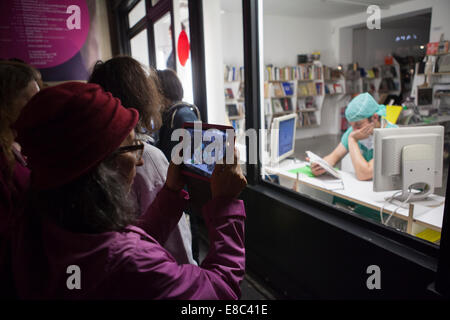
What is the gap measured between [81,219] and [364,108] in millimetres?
2208

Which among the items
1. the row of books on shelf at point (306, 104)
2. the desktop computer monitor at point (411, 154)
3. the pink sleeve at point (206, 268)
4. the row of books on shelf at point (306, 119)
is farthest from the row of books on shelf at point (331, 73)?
the pink sleeve at point (206, 268)

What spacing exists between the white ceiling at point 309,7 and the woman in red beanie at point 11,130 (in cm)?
474

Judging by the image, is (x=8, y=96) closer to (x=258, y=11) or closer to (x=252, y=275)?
(x=258, y=11)

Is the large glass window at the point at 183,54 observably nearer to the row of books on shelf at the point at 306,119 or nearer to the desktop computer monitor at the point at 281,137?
the desktop computer monitor at the point at 281,137

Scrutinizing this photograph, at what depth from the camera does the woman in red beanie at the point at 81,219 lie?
0.55 meters

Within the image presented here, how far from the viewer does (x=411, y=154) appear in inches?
63.9

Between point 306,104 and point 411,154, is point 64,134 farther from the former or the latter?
point 306,104

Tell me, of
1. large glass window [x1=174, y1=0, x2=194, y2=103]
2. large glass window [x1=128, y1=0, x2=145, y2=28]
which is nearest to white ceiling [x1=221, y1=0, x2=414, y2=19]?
large glass window [x1=128, y1=0, x2=145, y2=28]

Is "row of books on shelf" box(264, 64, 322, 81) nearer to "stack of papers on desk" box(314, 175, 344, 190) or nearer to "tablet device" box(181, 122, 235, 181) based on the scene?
"stack of papers on desk" box(314, 175, 344, 190)

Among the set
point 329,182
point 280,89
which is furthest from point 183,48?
point 280,89

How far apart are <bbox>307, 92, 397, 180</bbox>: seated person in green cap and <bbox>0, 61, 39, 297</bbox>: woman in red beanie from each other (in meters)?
1.92

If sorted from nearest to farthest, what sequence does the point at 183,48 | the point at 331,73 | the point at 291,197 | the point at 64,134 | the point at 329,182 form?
the point at 64,134 → the point at 291,197 → the point at 329,182 → the point at 183,48 → the point at 331,73

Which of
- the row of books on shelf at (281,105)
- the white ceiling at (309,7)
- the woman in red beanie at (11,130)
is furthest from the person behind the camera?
the row of books on shelf at (281,105)

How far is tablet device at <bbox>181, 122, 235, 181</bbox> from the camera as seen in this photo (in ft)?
2.83
